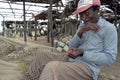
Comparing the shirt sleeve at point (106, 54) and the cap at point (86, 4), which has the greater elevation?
the cap at point (86, 4)

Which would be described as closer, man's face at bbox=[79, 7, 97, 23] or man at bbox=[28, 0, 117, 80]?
man at bbox=[28, 0, 117, 80]

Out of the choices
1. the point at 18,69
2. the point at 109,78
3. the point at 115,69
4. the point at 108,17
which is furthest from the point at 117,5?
the point at 18,69

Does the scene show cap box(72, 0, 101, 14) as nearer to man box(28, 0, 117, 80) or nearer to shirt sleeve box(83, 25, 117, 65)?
man box(28, 0, 117, 80)

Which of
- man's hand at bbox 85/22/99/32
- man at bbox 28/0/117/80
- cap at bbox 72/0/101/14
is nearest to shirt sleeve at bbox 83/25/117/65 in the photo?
man at bbox 28/0/117/80

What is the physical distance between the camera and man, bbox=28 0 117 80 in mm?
2402

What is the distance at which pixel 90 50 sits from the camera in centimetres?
266

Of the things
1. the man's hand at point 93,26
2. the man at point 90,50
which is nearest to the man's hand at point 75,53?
the man at point 90,50

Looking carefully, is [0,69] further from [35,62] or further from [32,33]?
[32,33]

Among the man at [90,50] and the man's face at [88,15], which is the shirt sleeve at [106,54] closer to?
the man at [90,50]

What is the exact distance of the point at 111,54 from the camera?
2508 mm

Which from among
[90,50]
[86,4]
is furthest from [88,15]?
[90,50]

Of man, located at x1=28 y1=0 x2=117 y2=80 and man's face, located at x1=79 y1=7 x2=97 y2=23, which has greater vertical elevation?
man's face, located at x1=79 y1=7 x2=97 y2=23

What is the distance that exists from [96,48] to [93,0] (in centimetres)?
42

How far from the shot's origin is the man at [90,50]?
2.40 meters
